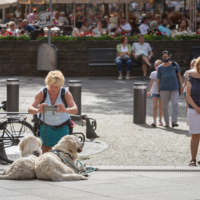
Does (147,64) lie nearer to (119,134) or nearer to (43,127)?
(119,134)

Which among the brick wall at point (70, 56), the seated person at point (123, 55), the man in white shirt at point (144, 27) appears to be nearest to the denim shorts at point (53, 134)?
the seated person at point (123, 55)

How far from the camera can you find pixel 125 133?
10.4 m

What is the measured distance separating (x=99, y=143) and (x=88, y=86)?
8.32 meters

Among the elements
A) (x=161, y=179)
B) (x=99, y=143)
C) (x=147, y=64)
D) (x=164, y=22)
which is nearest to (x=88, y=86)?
(x=147, y=64)

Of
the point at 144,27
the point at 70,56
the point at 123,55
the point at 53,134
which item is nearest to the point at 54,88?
the point at 53,134

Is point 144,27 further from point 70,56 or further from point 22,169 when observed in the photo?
point 22,169

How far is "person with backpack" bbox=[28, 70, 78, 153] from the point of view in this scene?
7023 mm

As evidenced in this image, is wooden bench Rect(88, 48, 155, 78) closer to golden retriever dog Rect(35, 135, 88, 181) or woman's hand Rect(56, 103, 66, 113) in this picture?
woman's hand Rect(56, 103, 66, 113)

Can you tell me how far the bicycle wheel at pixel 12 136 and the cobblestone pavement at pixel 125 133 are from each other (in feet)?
3.52

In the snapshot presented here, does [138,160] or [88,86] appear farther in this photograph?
[88,86]

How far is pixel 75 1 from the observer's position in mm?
25156

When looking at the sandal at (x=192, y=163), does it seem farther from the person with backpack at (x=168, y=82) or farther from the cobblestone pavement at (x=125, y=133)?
the person with backpack at (x=168, y=82)

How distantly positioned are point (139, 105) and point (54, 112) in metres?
4.82

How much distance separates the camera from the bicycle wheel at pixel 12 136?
300 inches
